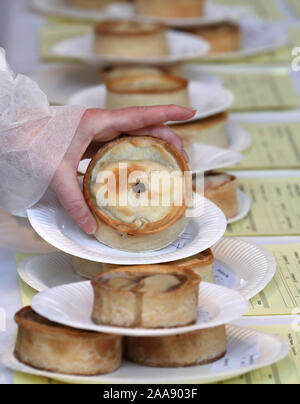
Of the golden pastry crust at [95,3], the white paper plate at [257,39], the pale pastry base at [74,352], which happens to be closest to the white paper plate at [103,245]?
the pale pastry base at [74,352]

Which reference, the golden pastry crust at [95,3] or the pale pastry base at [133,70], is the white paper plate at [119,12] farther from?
the pale pastry base at [133,70]

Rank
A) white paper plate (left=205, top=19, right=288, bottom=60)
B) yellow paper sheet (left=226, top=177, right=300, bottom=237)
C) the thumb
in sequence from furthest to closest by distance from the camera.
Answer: white paper plate (left=205, top=19, right=288, bottom=60) < yellow paper sheet (left=226, top=177, right=300, bottom=237) < the thumb

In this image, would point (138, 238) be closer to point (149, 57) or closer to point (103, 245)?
point (103, 245)

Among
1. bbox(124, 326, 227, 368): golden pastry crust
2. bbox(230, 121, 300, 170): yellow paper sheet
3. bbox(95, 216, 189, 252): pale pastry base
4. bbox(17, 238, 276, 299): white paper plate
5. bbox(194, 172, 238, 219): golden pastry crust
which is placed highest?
bbox(124, 326, 227, 368): golden pastry crust

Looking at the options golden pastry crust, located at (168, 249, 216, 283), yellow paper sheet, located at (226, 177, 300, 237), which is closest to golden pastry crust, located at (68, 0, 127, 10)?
yellow paper sheet, located at (226, 177, 300, 237)

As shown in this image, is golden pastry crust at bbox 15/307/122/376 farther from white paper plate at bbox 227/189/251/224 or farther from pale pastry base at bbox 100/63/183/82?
pale pastry base at bbox 100/63/183/82

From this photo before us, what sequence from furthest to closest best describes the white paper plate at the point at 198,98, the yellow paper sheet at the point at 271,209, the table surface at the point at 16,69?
the white paper plate at the point at 198,98 → the yellow paper sheet at the point at 271,209 → the table surface at the point at 16,69

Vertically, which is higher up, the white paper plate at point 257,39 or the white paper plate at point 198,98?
the white paper plate at point 198,98
